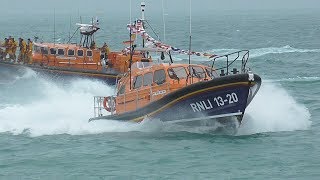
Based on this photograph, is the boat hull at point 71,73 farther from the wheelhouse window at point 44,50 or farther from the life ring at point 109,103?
the life ring at point 109,103

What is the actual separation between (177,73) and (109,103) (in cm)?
373

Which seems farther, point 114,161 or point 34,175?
point 114,161

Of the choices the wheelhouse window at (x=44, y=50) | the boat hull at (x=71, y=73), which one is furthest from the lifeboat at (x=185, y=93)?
the wheelhouse window at (x=44, y=50)

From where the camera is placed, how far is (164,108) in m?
19.0

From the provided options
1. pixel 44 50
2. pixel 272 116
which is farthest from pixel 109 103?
pixel 44 50

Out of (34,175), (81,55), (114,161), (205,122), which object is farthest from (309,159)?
(81,55)

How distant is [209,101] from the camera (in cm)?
1828

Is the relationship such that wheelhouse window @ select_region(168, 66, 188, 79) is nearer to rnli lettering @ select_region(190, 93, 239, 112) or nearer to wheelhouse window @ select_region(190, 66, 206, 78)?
wheelhouse window @ select_region(190, 66, 206, 78)

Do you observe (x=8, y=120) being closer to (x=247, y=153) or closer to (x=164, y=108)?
(x=164, y=108)

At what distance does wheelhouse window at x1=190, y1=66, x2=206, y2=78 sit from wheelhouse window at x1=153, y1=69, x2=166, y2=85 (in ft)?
2.99

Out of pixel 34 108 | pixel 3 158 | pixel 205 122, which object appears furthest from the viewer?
pixel 34 108

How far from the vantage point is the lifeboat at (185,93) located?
17922 mm

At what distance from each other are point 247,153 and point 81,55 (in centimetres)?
1814

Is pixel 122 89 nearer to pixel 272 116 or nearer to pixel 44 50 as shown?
pixel 272 116
